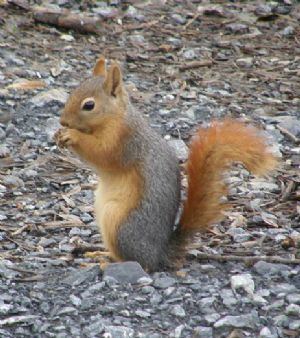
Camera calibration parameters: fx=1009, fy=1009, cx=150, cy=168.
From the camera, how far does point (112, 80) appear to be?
166 inches

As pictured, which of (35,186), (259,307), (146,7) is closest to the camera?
(259,307)

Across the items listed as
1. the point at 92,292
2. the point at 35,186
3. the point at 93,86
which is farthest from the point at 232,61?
the point at 92,292

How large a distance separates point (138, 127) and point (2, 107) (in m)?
1.92

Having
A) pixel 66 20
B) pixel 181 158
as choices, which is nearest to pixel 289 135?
pixel 181 158

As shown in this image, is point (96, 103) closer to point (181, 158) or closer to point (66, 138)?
point (66, 138)

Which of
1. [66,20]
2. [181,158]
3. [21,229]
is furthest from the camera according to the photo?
[66,20]

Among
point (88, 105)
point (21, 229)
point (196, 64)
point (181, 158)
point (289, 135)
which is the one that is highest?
point (88, 105)

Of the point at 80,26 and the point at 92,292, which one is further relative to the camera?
the point at 80,26

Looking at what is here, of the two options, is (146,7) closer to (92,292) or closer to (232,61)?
(232,61)

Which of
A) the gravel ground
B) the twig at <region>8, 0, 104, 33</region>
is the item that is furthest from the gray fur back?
the twig at <region>8, 0, 104, 33</region>

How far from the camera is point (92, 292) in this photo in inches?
147

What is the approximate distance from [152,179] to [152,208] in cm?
11

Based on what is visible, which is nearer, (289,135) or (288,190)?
(288,190)

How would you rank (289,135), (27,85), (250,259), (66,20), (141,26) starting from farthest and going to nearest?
(141,26)
(66,20)
(27,85)
(289,135)
(250,259)
